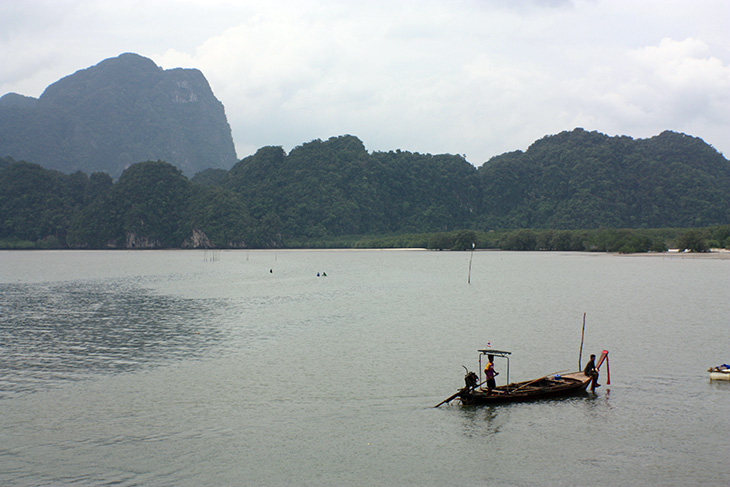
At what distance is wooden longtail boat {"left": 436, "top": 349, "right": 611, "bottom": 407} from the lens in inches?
986

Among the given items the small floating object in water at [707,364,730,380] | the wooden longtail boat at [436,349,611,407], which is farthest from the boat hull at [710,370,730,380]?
the wooden longtail boat at [436,349,611,407]

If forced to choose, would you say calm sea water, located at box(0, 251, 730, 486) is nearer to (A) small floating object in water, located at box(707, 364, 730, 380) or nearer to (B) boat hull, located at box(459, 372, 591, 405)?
(B) boat hull, located at box(459, 372, 591, 405)

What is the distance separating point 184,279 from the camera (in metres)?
94.5

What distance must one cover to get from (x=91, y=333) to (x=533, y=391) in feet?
102

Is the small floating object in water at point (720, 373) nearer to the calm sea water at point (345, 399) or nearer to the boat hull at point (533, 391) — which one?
the calm sea water at point (345, 399)

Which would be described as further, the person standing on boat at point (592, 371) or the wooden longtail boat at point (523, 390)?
the person standing on boat at point (592, 371)

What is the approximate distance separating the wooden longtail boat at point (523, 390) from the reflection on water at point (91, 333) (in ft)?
56.7

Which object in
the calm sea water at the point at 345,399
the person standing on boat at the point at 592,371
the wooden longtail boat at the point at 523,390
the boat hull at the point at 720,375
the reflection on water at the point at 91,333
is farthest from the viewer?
the reflection on water at the point at 91,333

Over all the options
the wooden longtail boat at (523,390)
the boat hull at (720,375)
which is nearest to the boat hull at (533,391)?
the wooden longtail boat at (523,390)

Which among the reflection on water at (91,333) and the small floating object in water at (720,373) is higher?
the small floating object in water at (720,373)

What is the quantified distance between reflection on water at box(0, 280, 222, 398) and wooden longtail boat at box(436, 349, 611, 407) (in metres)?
17.3

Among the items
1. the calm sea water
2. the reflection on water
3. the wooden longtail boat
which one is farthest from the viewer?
the reflection on water

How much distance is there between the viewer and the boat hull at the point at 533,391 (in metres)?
25.1

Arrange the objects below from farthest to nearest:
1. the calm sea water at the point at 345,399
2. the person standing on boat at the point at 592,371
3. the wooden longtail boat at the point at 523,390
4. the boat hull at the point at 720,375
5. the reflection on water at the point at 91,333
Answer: the reflection on water at the point at 91,333, the boat hull at the point at 720,375, the person standing on boat at the point at 592,371, the wooden longtail boat at the point at 523,390, the calm sea water at the point at 345,399
